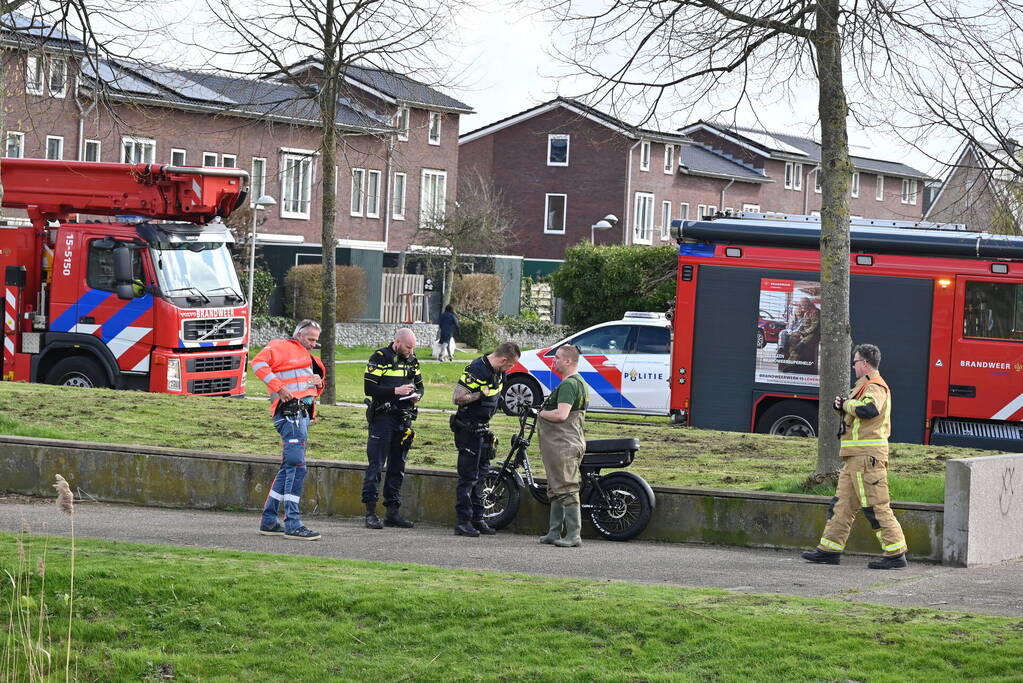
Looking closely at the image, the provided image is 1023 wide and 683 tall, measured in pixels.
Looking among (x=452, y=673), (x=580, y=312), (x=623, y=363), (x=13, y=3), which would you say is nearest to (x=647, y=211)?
(x=580, y=312)

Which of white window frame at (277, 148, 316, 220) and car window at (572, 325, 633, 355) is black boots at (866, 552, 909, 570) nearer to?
car window at (572, 325, 633, 355)

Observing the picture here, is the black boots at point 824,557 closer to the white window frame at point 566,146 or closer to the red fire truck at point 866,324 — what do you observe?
the red fire truck at point 866,324

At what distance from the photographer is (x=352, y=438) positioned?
15.4m

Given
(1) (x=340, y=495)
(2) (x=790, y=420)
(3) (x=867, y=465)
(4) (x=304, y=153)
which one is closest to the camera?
(3) (x=867, y=465)

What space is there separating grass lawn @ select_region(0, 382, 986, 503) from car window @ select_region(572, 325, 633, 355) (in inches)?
118

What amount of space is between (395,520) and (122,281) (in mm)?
8107

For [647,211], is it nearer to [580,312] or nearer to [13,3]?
[580,312]

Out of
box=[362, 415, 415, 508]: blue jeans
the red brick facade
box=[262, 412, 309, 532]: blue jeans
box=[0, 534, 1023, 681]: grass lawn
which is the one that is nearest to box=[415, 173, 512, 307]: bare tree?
the red brick facade

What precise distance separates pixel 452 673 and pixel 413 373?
4.34 m

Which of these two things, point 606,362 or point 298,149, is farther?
point 298,149

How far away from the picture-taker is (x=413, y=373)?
11.8m

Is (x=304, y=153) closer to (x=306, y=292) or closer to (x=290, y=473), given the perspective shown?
(x=306, y=292)

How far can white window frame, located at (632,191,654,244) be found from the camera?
2363 inches

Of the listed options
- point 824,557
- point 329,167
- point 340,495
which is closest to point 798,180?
point 329,167
